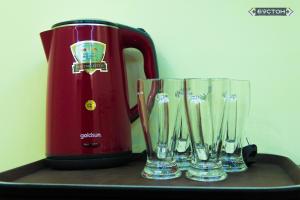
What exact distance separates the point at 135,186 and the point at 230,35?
51 centimetres

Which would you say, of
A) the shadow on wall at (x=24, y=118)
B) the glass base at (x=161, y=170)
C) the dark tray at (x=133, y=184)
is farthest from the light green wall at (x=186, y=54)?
the glass base at (x=161, y=170)

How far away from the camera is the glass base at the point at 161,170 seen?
676 millimetres

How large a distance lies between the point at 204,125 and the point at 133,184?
0.16 metres

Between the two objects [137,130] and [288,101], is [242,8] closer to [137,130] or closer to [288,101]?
[288,101]

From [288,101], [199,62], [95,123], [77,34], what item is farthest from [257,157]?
[77,34]

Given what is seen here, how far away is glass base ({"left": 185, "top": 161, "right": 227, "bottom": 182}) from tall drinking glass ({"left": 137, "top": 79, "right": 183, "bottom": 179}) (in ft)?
0.13

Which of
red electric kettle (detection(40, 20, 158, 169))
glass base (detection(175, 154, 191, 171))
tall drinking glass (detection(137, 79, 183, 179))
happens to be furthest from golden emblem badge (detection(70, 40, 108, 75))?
glass base (detection(175, 154, 191, 171))

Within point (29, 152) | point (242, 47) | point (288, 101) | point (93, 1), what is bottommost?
point (29, 152)

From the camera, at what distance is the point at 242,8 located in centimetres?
93

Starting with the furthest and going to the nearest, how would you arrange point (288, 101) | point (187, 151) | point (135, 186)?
point (288, 101) < point (187, 151) < point (135, 186)

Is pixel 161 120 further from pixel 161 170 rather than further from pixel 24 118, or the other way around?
pixel 24 118

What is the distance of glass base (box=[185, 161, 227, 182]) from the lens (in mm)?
653

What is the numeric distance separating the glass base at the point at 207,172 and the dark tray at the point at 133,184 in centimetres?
2

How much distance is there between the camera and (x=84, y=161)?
0.77 metres
